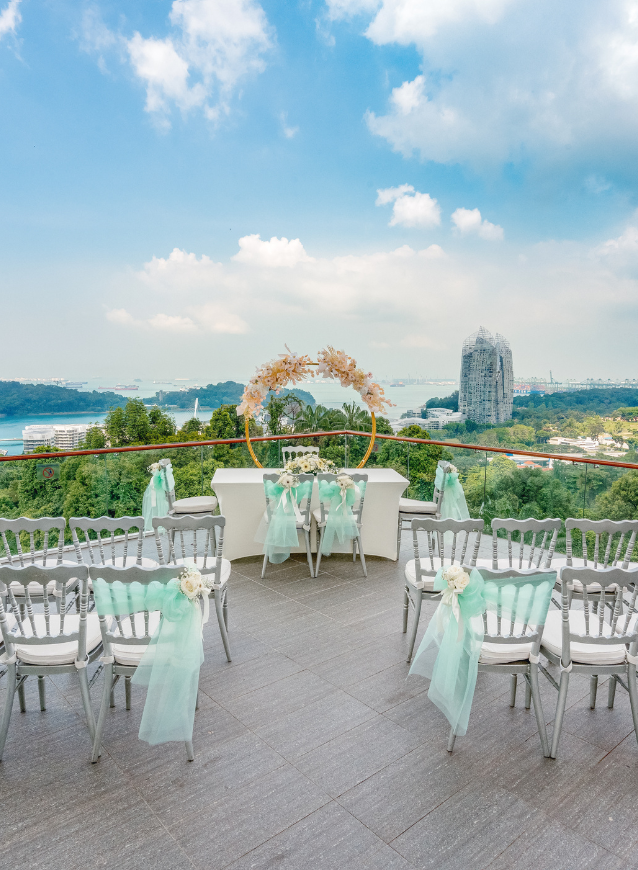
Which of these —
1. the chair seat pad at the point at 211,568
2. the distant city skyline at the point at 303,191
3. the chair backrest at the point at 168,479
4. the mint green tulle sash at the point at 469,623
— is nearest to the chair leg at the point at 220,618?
the chair seat pad at the point at 211,568

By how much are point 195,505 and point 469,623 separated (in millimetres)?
3341

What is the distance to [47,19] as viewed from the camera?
37.9ft

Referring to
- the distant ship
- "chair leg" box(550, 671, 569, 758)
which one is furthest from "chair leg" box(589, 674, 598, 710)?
the distant ship

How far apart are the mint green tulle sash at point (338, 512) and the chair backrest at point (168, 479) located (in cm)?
147

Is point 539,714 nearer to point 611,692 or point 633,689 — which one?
point 633,689

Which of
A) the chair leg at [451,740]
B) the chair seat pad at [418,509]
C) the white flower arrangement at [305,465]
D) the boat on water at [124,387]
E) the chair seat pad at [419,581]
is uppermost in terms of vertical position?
the boat on water at [124,387]

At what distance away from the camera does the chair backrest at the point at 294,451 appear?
19.2ft

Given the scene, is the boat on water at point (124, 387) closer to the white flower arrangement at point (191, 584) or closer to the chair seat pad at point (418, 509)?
the chair seat pad at point (418, 509)

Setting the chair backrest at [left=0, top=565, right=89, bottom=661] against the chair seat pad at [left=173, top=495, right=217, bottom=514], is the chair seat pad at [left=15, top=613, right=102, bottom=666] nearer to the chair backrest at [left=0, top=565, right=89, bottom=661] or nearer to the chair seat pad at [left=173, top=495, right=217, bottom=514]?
the chair backrest at [left=0, top=565, right=89, bottom=661]

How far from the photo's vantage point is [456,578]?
2.17m

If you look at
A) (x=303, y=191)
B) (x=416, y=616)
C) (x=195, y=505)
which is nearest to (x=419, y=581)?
(x=416, y=616)

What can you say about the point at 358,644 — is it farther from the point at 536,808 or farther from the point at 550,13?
the point at 550,13

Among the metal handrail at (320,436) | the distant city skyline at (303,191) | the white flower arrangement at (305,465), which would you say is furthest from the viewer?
the distant city skyline at (303,191)

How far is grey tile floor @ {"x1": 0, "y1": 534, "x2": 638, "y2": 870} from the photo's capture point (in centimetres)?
176
